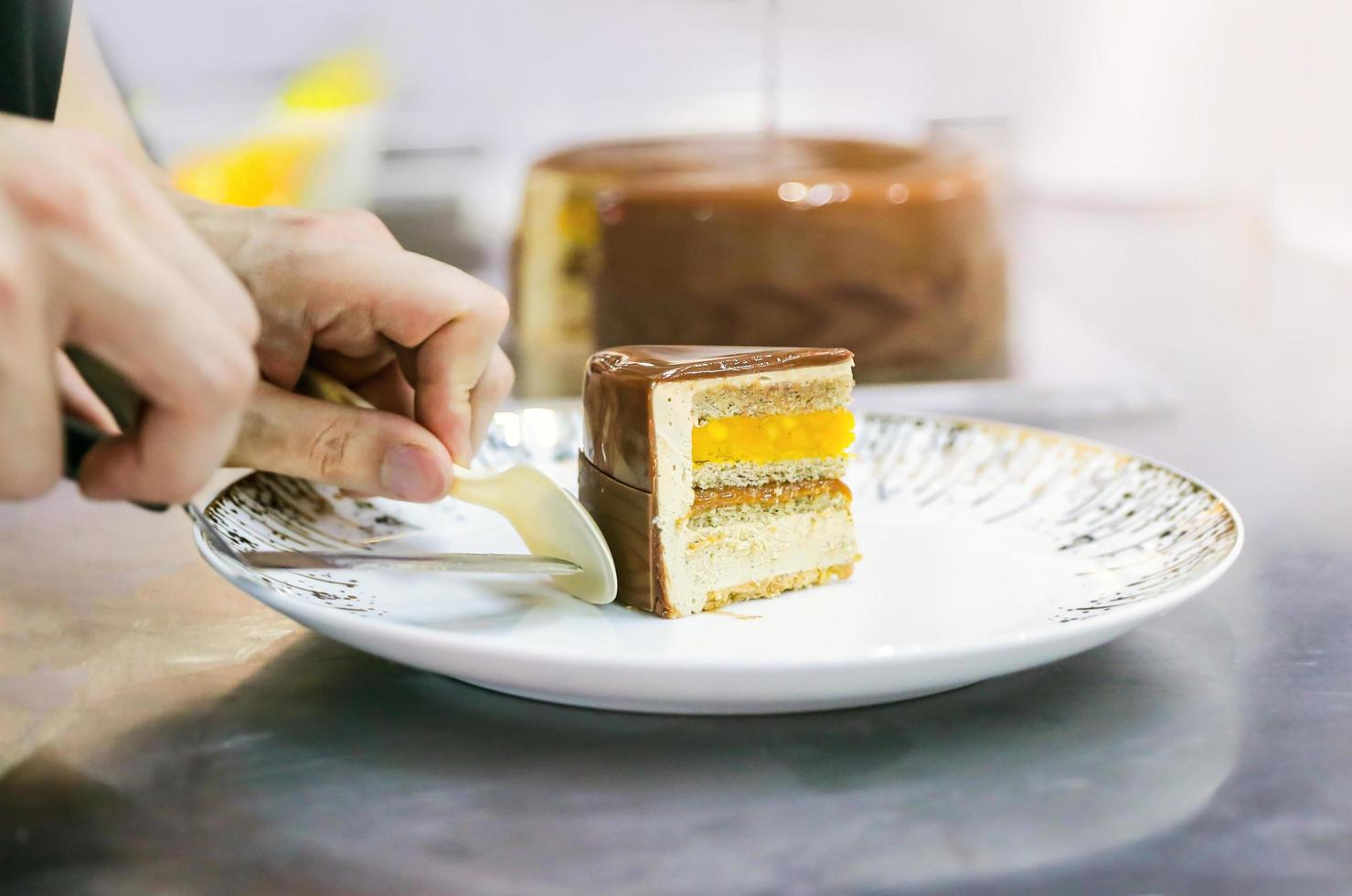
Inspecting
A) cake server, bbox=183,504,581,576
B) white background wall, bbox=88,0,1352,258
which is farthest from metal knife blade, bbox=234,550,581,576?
white background wall, bbox=88,0,1352,258

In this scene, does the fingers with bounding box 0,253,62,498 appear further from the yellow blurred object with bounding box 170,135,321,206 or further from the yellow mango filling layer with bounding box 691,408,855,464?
the yellow blurred object with bounding box 170,135,321,206

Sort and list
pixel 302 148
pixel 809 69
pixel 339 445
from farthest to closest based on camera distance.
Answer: pixel 809 69 < pixel 302 148 < pixel 339 445

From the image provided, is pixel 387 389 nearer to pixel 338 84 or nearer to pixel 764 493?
pixel 764 493

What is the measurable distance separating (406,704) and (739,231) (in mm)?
1032

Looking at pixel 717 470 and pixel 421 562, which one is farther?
pixel 717 470

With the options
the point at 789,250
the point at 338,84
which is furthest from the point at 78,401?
the point at 338,84

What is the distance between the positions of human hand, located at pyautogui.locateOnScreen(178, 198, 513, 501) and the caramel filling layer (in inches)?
7.9

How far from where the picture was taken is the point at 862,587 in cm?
103

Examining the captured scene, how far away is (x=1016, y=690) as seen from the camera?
837mm

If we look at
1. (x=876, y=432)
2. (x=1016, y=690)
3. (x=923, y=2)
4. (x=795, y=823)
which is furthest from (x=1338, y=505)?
(x=923, y=2)

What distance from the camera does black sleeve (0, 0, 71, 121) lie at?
106 cm

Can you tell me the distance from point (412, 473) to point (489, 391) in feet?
0.55

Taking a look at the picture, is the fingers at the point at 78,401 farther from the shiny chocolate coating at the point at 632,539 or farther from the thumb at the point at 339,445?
the shiny chocolate coating at the point at 632,539

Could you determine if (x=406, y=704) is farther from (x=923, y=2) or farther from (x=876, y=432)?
(x=923, y=2)
